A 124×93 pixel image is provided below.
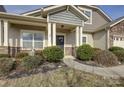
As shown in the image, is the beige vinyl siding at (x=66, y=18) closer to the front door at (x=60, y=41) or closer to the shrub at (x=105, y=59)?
the front door at (x=60, y=41)

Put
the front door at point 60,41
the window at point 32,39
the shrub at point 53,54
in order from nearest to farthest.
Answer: the shrub at point 53,54 < the window at point 32,39 < the front door at point 60,41

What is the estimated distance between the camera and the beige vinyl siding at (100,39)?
55.9 ft

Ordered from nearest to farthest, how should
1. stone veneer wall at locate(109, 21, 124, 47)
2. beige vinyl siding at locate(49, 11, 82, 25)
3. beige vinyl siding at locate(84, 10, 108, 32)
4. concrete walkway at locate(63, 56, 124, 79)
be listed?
concrete walkway at locate(63, 56, 124, 79) < beige vinyl siding at locate(49, 11, 82, 25) < stone veneer wall at locate(109, 21, 124, 47) < beige vinyl siding at locate(84, 10, 108, 32)

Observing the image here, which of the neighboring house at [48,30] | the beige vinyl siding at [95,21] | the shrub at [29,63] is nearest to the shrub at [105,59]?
the neighboring house at [48,30]

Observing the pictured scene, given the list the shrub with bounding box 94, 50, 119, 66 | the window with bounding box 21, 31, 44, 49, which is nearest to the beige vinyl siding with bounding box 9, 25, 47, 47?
the window with bounding box 21, 31, 44, 49

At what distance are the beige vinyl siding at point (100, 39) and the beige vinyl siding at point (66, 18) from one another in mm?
4980

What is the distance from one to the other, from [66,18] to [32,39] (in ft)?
12.2

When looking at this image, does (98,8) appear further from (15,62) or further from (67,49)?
(15,62)

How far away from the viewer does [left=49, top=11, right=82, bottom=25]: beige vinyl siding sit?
481 inches

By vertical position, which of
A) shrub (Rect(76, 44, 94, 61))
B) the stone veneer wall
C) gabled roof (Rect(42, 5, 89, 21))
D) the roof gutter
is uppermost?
gabled roof (Rect(42, 5, 89, 21))

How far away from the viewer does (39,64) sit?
988 cm

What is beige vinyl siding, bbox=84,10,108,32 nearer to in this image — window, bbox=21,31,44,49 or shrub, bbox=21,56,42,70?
window, bbox=21,31,44,49
